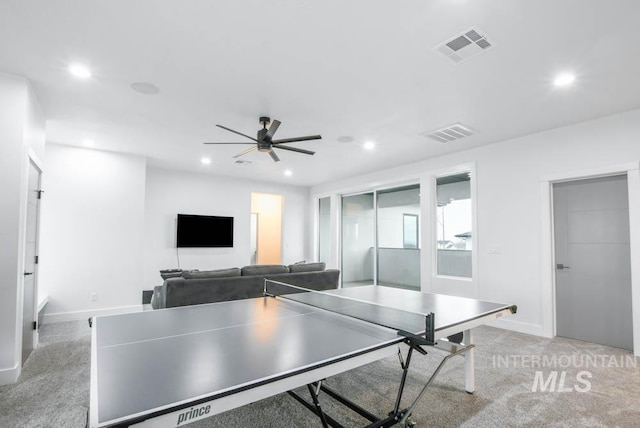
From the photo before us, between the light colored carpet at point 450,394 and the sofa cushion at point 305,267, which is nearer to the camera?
the light colored carpet at point 450,394

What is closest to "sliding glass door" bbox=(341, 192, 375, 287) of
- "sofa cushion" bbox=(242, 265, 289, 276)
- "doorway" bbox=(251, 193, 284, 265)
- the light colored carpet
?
"doorway" bbox=(251, 193, 284, 265)

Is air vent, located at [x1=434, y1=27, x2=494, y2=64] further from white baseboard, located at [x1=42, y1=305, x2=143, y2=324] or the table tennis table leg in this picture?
white baseboard, located at [x1=42, y1=305, x2=143, y2=324]

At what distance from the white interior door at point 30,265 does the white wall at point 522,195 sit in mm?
5696

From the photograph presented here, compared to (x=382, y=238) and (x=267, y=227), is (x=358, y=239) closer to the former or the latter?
(x=382, y=238)

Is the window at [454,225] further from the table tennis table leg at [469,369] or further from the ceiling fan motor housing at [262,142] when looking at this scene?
the ceiling fan motor housing at [262,142]

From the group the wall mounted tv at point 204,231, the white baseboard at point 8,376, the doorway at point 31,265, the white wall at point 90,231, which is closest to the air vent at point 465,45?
the doorway at point 31,265

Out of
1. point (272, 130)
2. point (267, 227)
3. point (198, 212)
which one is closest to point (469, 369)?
point (272, 130)

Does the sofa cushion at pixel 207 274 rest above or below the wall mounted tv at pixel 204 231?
below

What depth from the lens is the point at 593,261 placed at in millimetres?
4203

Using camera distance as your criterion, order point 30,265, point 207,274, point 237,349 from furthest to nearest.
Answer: point 207,274
point 30,265
point 237,349

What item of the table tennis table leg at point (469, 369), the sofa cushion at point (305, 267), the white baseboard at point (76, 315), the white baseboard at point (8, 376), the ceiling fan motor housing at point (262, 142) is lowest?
the white baseboard at point (76, 315)

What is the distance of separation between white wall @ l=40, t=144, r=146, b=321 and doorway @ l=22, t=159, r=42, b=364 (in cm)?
153

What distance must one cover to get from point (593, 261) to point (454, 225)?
1975mm

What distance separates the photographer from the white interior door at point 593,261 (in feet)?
13.0
